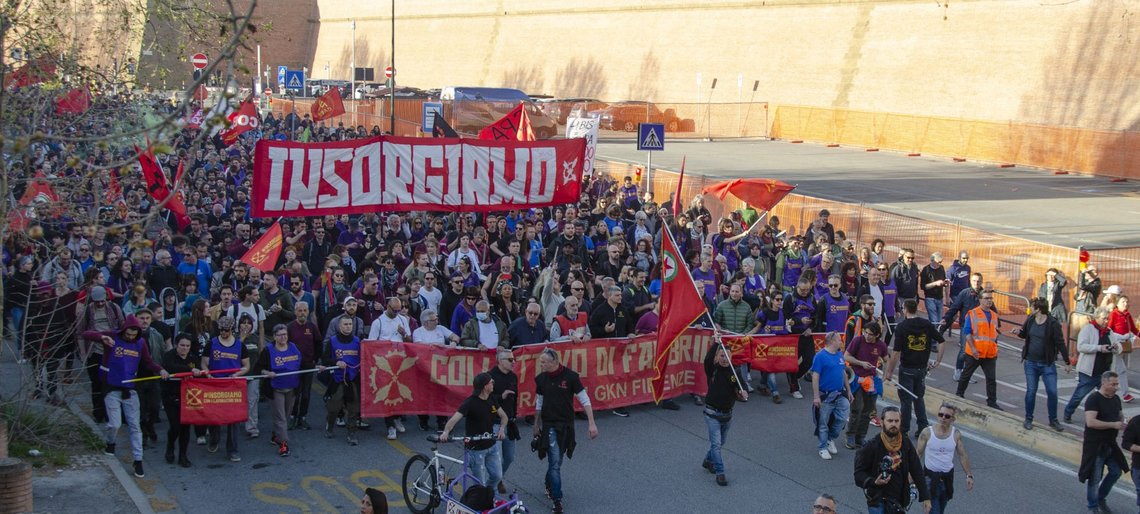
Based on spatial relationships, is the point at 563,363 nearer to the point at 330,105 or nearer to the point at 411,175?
the point at 411,175

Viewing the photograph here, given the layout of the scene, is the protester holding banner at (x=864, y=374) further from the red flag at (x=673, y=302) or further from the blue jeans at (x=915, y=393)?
the red flag at (x=673, y=302)

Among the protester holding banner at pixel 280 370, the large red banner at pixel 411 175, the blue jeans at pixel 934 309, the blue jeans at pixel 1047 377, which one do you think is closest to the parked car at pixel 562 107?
the blue jeans at pixel 934 309

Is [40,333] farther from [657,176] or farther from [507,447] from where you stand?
[657,176]

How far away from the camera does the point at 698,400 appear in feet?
42.2

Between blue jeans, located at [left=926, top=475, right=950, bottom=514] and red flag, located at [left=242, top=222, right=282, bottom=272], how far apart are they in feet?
25.1

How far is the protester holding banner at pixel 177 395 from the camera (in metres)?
10.2

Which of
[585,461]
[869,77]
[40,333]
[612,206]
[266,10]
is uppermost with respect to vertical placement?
[266,10]

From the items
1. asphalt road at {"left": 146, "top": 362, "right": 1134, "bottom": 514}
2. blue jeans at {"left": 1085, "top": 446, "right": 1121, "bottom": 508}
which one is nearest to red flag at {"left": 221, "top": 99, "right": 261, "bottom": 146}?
asphalt road at {"left": 146, "top": 362, "right": 1134, "bottom": 514}

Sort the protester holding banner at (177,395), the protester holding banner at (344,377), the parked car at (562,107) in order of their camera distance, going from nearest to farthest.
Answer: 1. the protester holding banner at (177,395)
2. the protester holding banner at (344,377)
3. the parked car at (562,107)

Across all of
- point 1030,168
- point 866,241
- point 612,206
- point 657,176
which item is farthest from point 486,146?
point 1030,168

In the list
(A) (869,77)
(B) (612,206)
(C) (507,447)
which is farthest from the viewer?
(A) (869,77)

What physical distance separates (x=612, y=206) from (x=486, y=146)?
4.38m

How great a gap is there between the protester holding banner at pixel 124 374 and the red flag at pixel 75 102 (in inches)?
249

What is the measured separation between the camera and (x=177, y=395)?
10.3 meters
